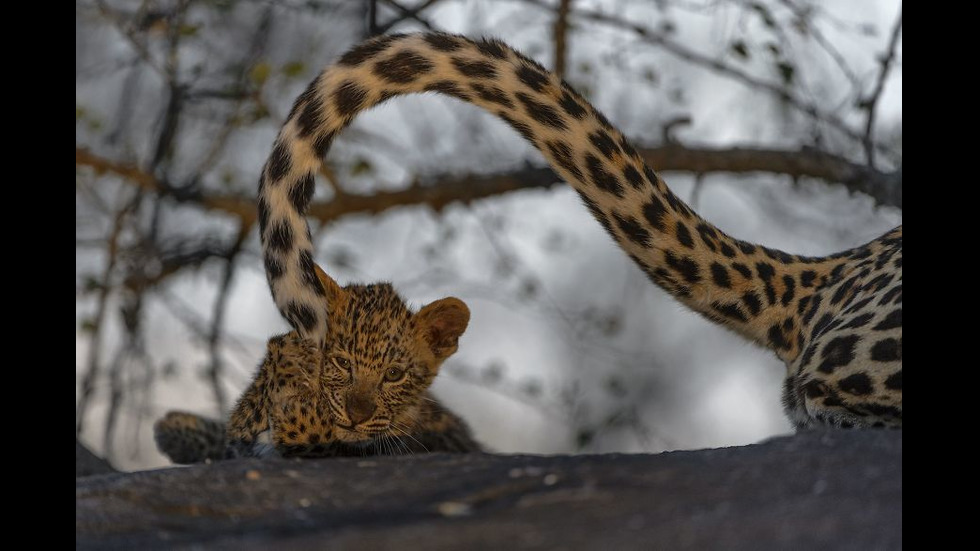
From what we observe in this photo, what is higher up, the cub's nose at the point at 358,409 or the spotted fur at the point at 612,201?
the spotted fur at the point at 612,201

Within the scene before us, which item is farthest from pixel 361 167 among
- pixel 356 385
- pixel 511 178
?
pixel 356 385

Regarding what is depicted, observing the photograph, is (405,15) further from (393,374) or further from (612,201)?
(393,374)

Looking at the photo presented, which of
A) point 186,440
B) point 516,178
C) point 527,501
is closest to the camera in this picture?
point 527,501

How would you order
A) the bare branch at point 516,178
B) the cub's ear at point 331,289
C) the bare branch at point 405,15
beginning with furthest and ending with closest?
the bare branch at point 516,178 → the bare branch at point 405,15 → the cub's ear at point 331,289

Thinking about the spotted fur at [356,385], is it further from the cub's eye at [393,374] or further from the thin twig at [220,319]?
the thin twig at [220,319]

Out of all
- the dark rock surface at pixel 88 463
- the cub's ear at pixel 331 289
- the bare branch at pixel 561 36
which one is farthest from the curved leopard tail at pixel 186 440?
the bare branch at pixel 561 36

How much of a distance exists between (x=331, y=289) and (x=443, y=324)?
48 centimetres

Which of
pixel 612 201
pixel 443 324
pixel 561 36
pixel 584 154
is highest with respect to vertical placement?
pixel 561 36

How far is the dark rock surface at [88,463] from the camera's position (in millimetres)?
4852

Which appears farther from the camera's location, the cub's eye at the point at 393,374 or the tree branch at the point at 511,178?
the tree branch at the point at 511,178

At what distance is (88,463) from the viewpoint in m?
4.97

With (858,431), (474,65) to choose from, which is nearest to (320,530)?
(858,431)

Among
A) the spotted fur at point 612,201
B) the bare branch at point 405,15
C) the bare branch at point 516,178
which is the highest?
the bare branch at point 405,15
